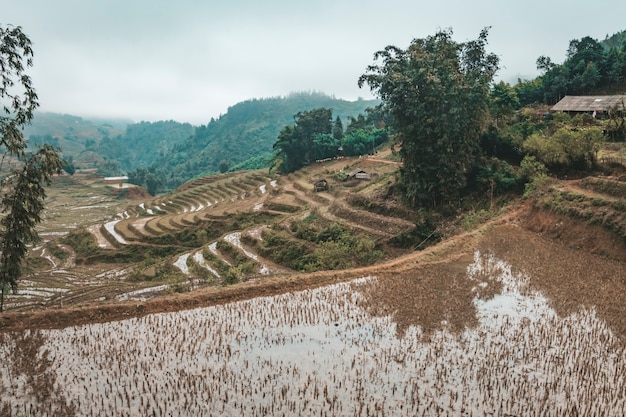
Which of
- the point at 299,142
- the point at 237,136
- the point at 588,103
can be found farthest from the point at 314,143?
the point at 237,136

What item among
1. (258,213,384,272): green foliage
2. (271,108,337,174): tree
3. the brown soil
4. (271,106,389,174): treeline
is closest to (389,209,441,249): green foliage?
(258,213,384,272): green foliage

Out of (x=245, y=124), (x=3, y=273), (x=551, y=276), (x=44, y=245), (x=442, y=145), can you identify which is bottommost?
(x=44, y=245)

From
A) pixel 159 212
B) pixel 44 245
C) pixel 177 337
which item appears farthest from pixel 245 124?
pixel 177 337

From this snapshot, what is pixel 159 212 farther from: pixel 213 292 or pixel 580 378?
pixel 580 378

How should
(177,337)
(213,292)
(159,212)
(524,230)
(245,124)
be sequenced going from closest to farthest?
(177,337), (213,292), (524,230), (159,212), (245,124)

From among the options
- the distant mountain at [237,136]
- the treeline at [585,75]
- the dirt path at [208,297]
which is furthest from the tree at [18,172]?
the distant mountain at [237,136]

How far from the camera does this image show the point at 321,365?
724 centimetres

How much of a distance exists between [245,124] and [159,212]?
10613 centimetres

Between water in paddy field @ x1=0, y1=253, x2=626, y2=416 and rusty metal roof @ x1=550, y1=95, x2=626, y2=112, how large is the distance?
71.7ft

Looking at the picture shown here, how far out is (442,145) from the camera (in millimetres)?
18984

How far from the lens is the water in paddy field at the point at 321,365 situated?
6105 millimetres

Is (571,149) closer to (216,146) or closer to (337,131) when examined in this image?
(337,131)

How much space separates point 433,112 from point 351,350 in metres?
14.1

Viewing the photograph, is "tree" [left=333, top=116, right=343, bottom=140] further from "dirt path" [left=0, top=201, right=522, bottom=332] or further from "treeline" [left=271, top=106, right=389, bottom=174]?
"dirt path" [left=0, top=201, right=522, bottom=332]
